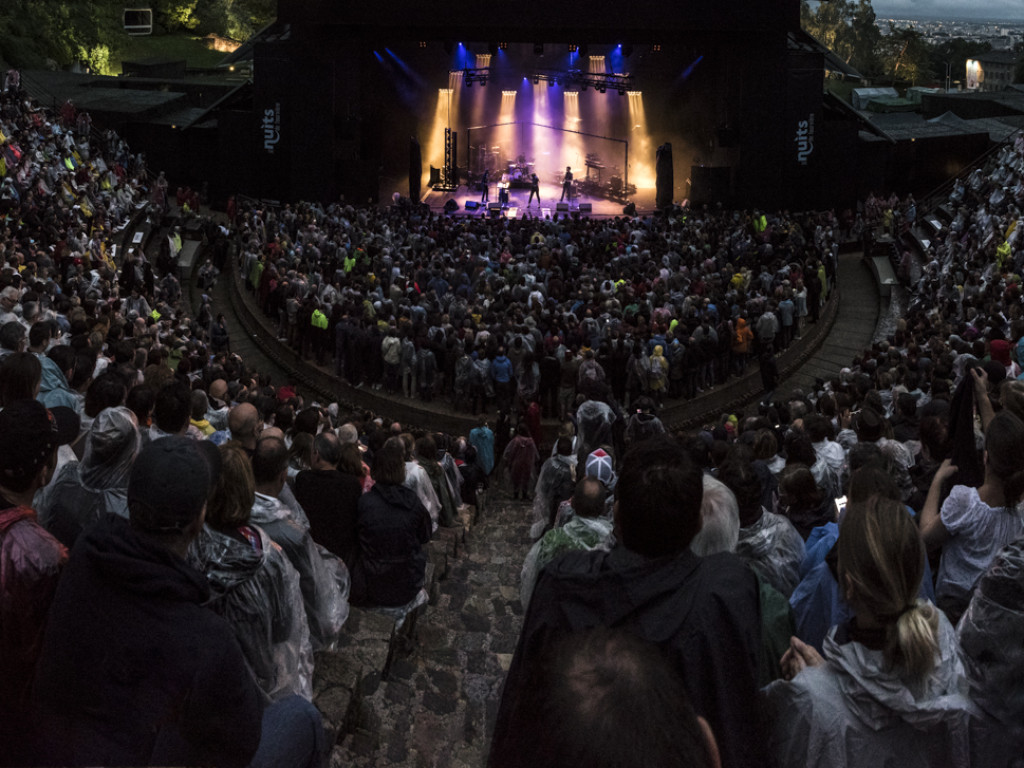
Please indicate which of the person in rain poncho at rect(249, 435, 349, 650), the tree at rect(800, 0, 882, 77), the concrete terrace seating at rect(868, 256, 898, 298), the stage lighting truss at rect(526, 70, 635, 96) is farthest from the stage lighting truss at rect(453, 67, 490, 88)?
the tree at rect(800, 0, 882, 77)

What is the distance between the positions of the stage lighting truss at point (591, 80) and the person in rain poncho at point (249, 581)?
1017 inches

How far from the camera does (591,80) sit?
2806cm

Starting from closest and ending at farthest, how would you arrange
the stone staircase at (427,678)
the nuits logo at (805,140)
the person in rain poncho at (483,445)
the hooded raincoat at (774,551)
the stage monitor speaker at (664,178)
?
the hooded raincoat at (774,551)
the stone staircase at (427,678)
the person in rain poncho at (483,445)
the nuits logo at (805,140)
the stage monitor speaker at (664,178)

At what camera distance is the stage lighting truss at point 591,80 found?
27.9 meters

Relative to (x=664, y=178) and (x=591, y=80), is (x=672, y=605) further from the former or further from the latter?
(x=591, y=80)

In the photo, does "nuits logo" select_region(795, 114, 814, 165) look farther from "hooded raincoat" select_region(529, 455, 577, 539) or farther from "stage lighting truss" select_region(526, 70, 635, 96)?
"hooded raincoat" select_region(529, 455, 577, 539)

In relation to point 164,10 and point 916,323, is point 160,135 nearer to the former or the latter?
point 916,323

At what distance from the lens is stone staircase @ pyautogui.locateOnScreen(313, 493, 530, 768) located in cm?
436

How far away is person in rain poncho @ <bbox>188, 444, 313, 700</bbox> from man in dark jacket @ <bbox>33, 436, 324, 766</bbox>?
65cm

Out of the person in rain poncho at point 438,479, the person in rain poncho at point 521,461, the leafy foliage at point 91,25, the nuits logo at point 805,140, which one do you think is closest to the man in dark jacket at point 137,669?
the person in rain poncho at point 438,479

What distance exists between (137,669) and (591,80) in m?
27.3

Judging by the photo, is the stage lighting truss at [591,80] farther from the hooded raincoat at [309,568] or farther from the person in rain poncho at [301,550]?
the hooded raincoat at [309,568]

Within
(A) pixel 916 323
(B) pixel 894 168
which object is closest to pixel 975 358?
(A) pixel 916 323

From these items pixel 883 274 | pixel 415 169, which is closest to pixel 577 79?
pixel 415 169
